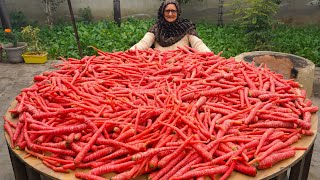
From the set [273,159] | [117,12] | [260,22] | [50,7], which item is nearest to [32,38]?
[50,7]

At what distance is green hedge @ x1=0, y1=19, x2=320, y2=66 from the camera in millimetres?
7949

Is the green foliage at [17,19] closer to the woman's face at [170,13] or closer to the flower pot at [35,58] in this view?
the flower pot at [35,58]

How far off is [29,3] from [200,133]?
949cm

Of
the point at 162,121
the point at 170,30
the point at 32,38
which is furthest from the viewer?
the point at 32,38

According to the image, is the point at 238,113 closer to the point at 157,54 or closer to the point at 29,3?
the point at 157,54

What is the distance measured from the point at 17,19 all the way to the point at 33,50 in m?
2.46

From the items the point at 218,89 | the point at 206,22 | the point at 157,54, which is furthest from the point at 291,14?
the point at 218,89

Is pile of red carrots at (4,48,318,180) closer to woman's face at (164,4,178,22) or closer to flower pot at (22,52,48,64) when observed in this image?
woman's face at (164,4,178,22)

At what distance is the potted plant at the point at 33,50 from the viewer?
7.56m

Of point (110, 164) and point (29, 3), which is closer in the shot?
point (110, 164)

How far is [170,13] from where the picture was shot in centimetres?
436

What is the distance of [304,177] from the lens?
2.92 m

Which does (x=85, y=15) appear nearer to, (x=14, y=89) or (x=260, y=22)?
(x=14, y=89)

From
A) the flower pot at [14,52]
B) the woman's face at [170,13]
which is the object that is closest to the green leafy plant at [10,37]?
the flower pot at [14,52]
